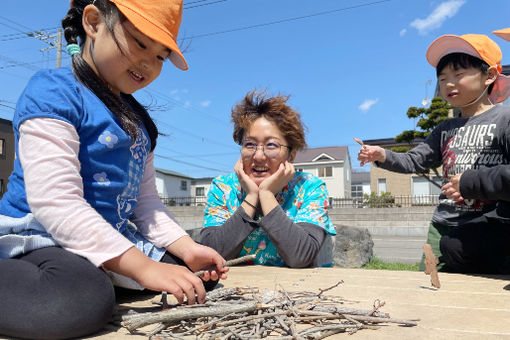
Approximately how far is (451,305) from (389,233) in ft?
50.2

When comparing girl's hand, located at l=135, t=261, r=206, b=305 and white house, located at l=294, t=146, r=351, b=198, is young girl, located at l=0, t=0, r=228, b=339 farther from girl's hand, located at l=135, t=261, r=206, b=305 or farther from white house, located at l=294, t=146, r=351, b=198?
white house, located at l=294, t=146, r=351, b=198

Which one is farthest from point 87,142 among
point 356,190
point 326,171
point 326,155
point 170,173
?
point 356,190

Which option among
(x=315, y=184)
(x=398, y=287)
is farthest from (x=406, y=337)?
(x=315, y=184)

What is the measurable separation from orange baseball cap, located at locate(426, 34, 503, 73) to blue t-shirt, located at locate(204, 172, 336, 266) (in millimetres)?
1407

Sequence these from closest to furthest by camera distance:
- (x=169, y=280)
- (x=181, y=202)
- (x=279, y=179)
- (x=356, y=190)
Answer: (x=169, y=280), (x=279, y=179), (x=181, y=202), (x=356, y=190)

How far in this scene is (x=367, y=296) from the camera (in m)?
1.85

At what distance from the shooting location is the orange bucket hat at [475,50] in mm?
2830

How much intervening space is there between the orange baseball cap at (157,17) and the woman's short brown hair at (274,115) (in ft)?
4.21

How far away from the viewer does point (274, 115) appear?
3.04 metres

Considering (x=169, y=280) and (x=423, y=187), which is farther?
(x=423, y=187)

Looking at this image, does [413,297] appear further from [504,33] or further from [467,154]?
[504,33]

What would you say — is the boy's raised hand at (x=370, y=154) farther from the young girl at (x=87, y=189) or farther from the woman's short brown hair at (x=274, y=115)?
the young girl at (x=87, y=189)

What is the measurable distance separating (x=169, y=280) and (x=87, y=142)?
0.71 m

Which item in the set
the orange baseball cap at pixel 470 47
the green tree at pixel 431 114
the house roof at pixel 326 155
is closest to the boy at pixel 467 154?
the orange baseball cap at pixel 470 47
